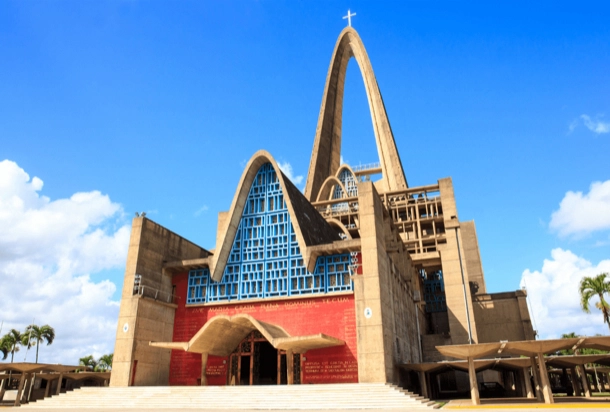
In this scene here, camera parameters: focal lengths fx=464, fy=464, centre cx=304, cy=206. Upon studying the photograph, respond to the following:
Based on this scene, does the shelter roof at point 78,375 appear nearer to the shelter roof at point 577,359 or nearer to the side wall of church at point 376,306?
the side wall of church at point 376,306

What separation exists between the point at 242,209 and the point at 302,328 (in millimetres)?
9050

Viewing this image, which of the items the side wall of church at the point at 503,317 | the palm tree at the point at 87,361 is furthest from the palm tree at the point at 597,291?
the palm tree at the point at 87,361

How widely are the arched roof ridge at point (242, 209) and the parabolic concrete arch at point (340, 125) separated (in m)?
21.7

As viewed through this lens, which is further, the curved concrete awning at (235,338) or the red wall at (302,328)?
the red wall at (302,328)

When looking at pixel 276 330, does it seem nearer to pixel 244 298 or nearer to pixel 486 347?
pixel 244 298

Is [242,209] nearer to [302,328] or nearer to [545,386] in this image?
[302,328]

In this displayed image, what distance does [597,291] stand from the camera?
33969mm

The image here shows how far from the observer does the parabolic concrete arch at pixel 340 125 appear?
55.2 meters

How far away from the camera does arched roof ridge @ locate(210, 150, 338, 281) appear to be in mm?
28812

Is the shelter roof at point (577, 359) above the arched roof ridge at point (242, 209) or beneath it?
beneath

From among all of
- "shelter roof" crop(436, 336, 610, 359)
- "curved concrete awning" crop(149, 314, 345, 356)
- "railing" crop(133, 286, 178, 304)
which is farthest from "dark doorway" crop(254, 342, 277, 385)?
"shelter roof" crop(436, 336, 610, 359)

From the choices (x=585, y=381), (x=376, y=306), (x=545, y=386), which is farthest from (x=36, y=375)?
(x=585, y=381)

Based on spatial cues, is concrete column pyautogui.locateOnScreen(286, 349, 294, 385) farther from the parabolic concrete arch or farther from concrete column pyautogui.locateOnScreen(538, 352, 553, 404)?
the parabolic concrete arch

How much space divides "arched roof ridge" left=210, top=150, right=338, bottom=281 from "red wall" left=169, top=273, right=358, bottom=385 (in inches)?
98.4
